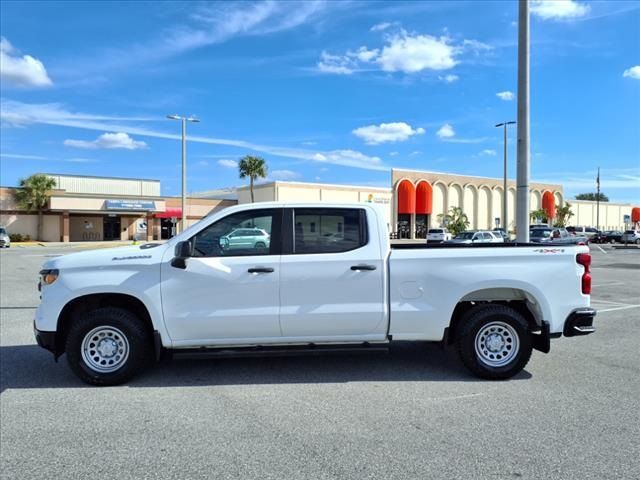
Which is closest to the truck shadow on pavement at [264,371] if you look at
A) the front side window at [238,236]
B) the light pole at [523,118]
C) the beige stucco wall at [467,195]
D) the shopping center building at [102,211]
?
the front side window at [238,236]

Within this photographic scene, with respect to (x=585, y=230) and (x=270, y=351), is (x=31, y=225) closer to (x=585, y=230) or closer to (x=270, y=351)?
(x=270, y=351)

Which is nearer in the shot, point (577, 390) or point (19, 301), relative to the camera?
point (577, 390)

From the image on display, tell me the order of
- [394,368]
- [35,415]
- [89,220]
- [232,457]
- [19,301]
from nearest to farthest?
[232,457] → [35,415] → [394,368] → [19,301] → [89,220]

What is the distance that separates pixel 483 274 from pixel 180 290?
10.4ft

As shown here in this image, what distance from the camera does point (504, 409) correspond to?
15.4 ft

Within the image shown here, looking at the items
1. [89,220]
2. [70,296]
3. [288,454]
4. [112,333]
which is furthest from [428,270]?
[89,220]

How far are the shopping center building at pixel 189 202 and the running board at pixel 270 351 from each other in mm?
37594

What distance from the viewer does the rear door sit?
5.36m

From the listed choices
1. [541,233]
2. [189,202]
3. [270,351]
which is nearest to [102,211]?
[189,202]

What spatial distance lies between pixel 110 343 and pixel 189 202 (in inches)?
2162

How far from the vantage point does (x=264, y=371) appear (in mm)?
5941

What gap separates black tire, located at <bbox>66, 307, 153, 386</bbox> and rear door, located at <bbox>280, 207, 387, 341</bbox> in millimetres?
1522

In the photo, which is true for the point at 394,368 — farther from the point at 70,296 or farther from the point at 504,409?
the point at 70,296

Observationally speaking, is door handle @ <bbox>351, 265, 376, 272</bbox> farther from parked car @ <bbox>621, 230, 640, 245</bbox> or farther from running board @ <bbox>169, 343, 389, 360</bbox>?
parked car @ <bbox>621, 230, 640, 245</bbox>
